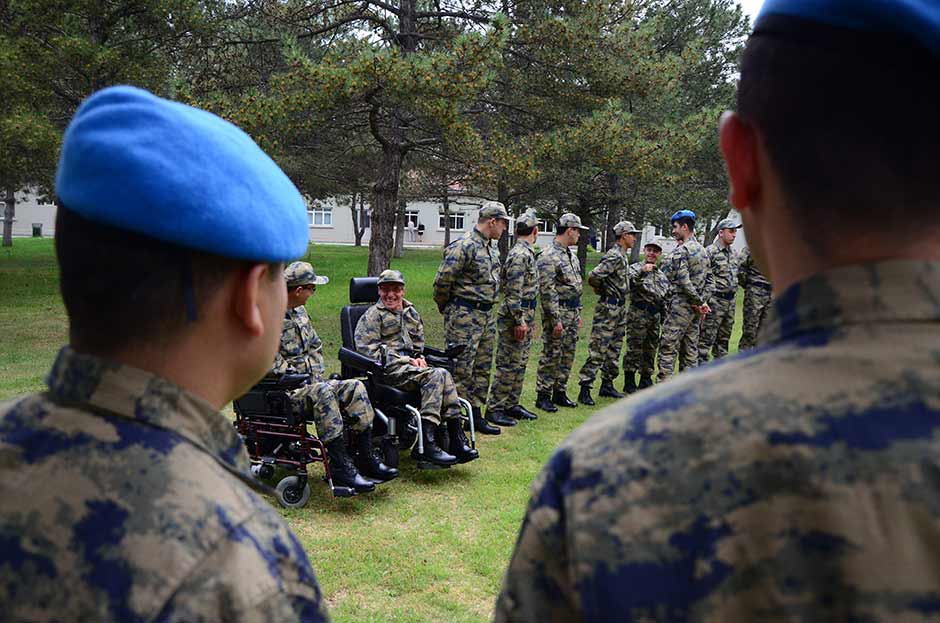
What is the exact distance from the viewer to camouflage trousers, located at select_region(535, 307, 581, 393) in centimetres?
849

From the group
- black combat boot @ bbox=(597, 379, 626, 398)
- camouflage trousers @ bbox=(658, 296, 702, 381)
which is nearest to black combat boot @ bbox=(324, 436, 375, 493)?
black combat boot @ bbox=(597, 379, 626, 398)

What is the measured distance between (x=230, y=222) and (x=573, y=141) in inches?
459

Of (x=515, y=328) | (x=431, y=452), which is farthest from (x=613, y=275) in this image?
(x=431, y=452)

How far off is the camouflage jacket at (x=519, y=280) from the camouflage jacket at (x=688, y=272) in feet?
7.48

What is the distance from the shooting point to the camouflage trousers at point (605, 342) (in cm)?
915

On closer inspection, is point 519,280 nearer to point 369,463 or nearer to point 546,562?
point 369,463

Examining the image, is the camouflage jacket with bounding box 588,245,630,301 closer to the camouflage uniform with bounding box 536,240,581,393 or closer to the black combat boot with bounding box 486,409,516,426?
the camouflage uniform with bounding box 536,240,581,393

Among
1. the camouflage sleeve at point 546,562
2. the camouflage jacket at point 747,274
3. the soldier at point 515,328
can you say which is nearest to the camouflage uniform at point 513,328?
the soldier at point 515,328

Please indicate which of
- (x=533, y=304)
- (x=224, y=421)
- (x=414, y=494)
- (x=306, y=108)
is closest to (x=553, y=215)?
(x=306, y=108)

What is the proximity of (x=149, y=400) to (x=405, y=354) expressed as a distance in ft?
17.1

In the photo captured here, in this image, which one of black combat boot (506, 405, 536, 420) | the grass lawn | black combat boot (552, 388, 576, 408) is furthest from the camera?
black combat boot (552, 388, 576, 408)

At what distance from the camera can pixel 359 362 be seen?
224 inches

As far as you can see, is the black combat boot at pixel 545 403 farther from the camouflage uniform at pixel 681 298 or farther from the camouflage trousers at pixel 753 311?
the camouflage trousers at pixel 753 311

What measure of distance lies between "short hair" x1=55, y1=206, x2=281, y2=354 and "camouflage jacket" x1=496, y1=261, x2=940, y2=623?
1.93 ft
